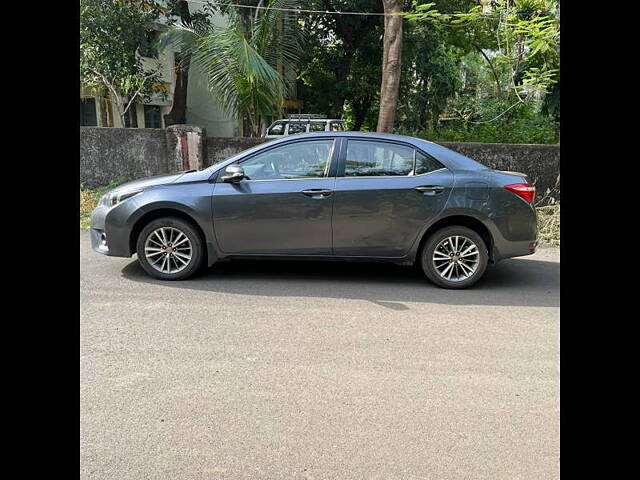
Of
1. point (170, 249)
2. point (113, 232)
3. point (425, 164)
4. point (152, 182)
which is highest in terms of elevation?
point (425, 164)

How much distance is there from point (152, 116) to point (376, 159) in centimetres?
2234

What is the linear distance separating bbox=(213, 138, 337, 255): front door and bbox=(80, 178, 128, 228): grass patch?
4.53 meters

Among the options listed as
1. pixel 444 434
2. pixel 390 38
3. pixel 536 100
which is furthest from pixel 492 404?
pixel 536 100

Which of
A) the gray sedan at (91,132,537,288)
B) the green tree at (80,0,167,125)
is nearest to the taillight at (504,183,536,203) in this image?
the gray sedan at (91,132,537,288)

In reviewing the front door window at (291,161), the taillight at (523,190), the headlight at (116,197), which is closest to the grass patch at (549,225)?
the taillight at (523,190)

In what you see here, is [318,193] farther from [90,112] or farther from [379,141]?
[90,112]

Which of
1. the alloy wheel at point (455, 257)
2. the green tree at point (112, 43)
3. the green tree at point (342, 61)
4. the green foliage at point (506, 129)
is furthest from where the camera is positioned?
the green tree at point (342, 61)

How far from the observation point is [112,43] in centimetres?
1484

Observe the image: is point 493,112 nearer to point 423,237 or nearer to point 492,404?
point 423,237

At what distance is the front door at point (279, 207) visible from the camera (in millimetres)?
5910

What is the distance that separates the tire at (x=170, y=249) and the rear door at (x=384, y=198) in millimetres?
1522

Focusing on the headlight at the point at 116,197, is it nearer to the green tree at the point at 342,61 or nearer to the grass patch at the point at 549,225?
the grass patch at the point at 549,225

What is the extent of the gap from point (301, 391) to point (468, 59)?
38006mm

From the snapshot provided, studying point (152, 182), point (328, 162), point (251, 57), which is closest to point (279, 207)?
point (328, 162)
